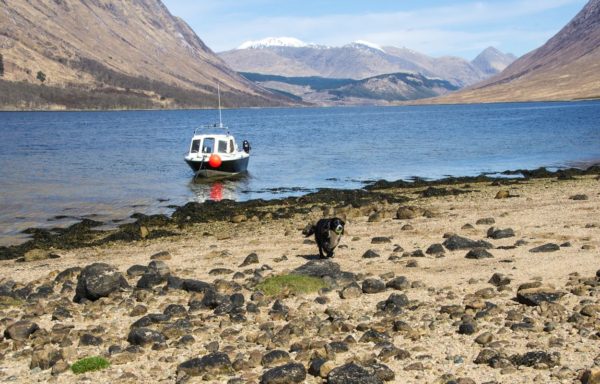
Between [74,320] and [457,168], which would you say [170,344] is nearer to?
[74,320]

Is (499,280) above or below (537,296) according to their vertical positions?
below

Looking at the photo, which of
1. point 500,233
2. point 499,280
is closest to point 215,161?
point 500,233

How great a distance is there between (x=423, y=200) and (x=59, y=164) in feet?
137

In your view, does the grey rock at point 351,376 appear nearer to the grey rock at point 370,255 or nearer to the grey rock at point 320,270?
the grey rock at point 320,270

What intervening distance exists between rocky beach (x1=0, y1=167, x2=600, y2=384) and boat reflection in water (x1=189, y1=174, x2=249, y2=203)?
17.0 m

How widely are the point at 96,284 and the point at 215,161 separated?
35.1 m

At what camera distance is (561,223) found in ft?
72.7

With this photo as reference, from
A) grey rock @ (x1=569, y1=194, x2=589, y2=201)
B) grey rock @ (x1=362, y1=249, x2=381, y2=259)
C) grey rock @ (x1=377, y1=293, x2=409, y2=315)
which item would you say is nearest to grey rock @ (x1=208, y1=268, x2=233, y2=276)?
grey rock @ (x1=362, y1=249, x2=381, y2=259)

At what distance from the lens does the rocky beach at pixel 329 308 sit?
35.0 feet

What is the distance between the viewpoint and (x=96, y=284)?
15.6 metres

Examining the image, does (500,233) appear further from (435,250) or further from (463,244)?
(435,250)

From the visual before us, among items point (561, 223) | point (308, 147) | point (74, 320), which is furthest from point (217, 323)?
point (308, 147)

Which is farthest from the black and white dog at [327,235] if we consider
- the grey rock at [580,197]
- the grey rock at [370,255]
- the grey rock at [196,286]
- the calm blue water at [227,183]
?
the calm blue water at [227,183]

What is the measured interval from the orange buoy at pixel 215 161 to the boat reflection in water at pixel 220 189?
42.3 inches
